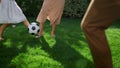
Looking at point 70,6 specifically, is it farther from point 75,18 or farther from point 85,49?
point 85,49

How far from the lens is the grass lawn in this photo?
5.02 m

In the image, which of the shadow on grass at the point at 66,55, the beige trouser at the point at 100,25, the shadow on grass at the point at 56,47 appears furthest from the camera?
the shadow on grass at the point at 56,47

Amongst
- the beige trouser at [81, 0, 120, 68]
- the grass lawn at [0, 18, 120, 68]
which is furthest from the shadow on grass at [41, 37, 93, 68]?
the beige trouser at [81, 0, 120, 68]

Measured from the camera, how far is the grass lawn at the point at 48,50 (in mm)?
5016

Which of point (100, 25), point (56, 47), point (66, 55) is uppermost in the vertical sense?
point (100, 25)

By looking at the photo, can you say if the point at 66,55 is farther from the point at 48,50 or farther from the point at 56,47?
the point at 56,47

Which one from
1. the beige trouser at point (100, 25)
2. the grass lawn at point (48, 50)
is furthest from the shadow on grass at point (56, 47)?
the beige trouser at point (100, 25)

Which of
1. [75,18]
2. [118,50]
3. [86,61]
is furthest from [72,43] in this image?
[75,18]

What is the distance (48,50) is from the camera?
596cm

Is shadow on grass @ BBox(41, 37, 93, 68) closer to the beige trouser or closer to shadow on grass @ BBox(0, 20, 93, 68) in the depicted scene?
shadow on grass @ BBox(0, 20, 93, 68)

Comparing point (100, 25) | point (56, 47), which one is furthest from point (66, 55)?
point (100, 25)

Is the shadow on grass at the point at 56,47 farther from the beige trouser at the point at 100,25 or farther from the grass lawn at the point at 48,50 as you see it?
the beige trouser at the point at 100,25

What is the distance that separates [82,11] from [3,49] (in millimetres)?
6139

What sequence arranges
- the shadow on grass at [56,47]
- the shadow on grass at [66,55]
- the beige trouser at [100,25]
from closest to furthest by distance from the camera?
the beige trouser at [100,25]
the shadow on grass at [66,55]
the shadow on grass at [56,47]
